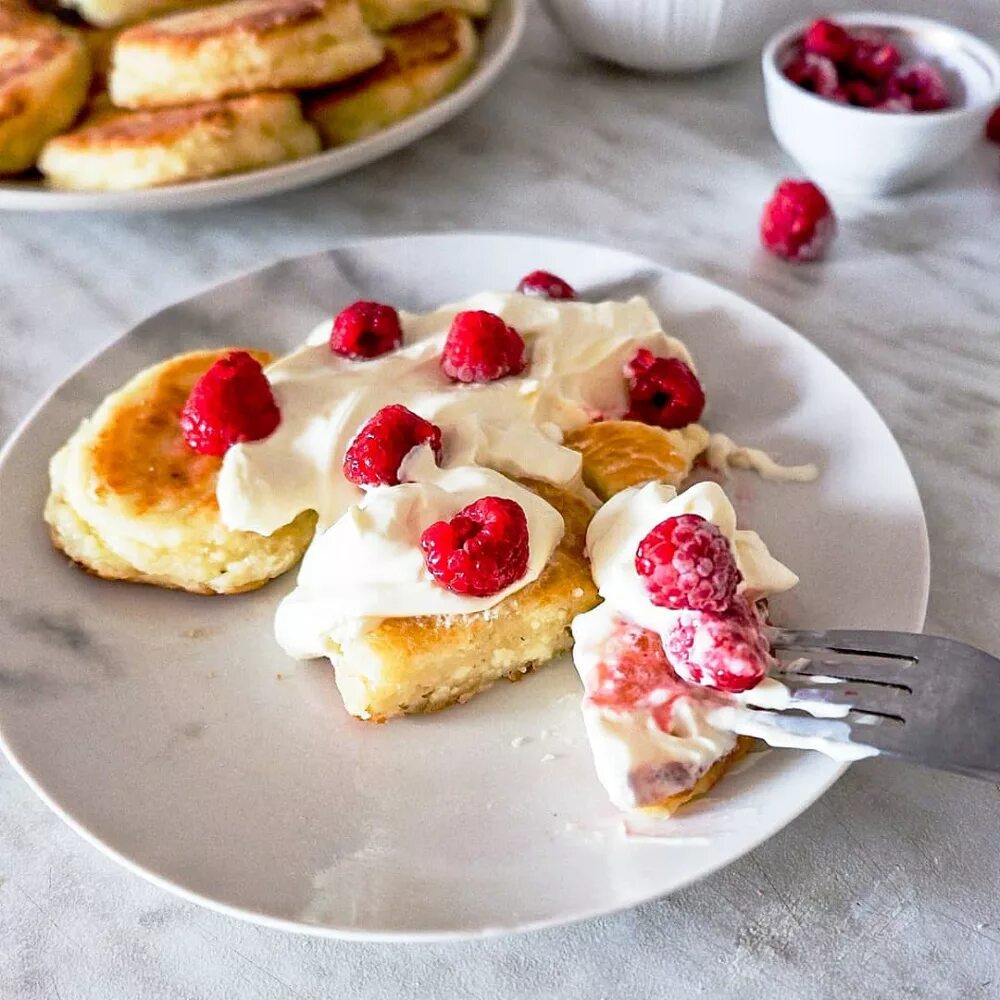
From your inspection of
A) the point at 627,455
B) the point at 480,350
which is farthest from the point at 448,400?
the point at 627,455

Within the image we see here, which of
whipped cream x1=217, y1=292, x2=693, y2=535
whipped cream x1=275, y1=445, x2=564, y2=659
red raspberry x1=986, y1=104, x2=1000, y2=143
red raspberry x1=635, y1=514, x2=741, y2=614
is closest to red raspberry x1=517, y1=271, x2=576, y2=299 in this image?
whipped cream x1=217, y1=292, x2=693, y2=535

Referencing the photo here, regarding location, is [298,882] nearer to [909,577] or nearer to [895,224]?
[909,577]

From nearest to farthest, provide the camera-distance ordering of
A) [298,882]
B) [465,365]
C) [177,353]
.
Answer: [298,882] → [465,365] → [177,353]

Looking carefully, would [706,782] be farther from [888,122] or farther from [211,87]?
[211,87]

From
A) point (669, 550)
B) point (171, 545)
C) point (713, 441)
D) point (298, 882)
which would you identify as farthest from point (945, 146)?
point (298, 882)

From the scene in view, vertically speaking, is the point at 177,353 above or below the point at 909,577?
below

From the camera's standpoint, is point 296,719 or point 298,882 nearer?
point 298,882
